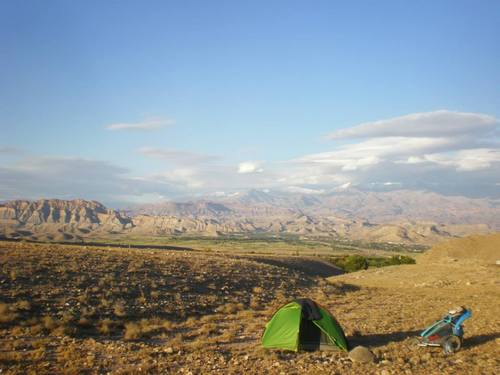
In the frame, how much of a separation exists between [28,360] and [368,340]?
40.8 ft

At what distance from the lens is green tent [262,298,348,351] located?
1471 centimetres

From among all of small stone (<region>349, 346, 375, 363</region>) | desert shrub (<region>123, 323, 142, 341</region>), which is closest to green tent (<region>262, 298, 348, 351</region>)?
small stone (<region>349, 346, 375, 363</region>)

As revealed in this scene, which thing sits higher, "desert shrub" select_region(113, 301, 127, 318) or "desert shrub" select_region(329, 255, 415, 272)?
"desert shrub" select_region(113, 301, 127, 318)

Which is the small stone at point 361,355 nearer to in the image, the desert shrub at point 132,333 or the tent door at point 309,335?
the tent door at point 309,335

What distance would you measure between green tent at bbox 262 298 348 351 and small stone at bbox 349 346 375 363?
2.51 ft

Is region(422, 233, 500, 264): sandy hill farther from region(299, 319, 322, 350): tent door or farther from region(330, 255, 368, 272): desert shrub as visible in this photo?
region(299, 319, 322, 350): tent door

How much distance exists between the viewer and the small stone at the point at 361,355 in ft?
44.3

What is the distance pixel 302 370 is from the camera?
493 inches

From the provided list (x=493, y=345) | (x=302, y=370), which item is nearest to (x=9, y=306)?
(x=302, y=370)

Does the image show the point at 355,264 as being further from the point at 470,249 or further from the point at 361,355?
the point at 361,355

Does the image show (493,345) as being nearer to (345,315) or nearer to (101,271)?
(345,315)

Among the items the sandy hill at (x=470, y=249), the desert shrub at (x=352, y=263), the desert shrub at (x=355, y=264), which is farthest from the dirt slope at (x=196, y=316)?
the desert shrub at (x=352, y=263)

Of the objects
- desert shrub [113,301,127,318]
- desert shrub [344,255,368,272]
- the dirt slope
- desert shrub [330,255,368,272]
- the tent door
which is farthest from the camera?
desert shrub [330,255,368,272]

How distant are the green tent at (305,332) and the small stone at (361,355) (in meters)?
0.76
